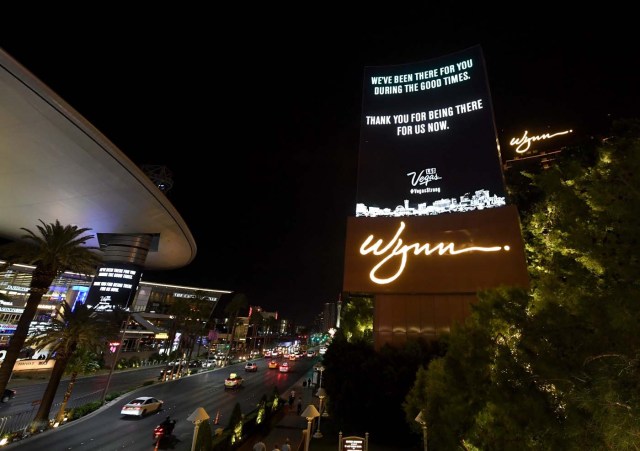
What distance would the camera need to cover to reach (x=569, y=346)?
773 centimetres

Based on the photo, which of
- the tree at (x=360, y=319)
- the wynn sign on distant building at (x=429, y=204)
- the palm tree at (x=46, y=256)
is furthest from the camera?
the tree at (x=360, y=319)

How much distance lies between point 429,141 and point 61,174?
34.5 m

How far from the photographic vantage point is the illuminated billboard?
139ft

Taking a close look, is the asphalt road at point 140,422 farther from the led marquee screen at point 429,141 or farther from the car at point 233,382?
the led marquee screen at point 429,141

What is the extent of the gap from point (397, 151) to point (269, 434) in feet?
81.0

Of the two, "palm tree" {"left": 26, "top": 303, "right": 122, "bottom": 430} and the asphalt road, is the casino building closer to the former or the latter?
"palm tree" {"left": 26, "top": 303, "right": 122, "bottom": 430}

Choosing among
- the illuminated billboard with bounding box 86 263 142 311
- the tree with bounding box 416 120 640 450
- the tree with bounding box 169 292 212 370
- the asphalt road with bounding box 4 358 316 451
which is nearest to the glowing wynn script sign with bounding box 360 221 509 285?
the tree with bounding box 416 120 640 450

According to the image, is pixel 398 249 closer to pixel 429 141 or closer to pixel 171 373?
pixel 429 141

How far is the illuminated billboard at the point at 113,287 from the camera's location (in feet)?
139

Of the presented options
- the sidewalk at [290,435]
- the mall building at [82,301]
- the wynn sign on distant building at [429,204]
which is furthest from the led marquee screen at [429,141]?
the mall building at [82,301]

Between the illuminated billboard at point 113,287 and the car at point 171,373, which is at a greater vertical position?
the illuminated billboard at point 113,287

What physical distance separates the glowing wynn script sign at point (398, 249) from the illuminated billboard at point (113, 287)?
3526 centimetres

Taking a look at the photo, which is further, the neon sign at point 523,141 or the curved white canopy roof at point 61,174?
the neon sign at point 523,141

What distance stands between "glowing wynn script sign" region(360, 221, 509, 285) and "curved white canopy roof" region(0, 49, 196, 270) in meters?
24.2
